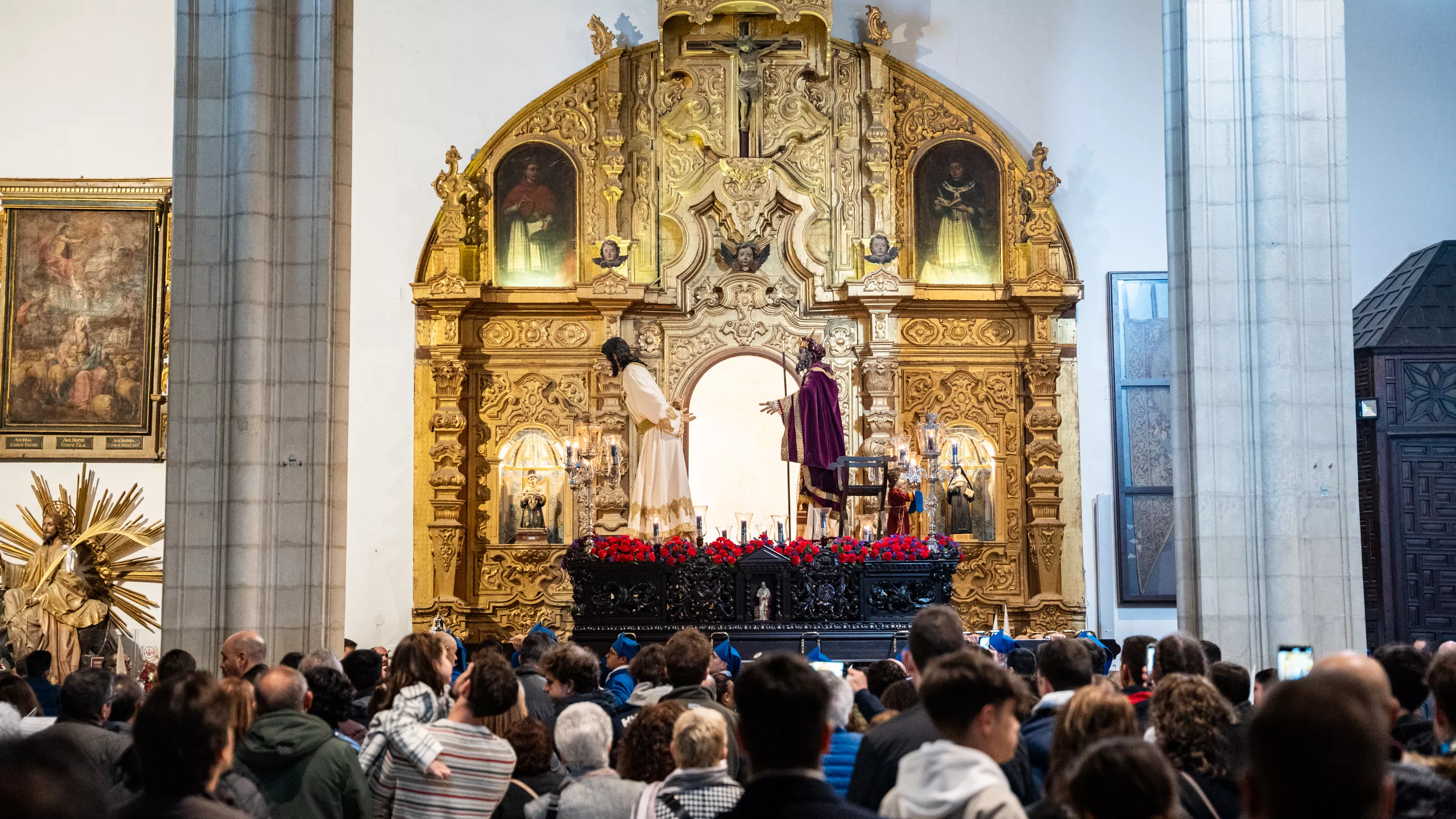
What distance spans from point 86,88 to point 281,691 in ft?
48.9

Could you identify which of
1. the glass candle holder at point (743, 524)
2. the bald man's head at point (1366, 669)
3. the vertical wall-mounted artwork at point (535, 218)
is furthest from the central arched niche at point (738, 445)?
the bald man's head at point (1366, 669)

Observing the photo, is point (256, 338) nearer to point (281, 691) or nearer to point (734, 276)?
point (281, 691)

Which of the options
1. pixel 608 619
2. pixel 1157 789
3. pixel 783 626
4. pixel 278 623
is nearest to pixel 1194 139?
pixel 783 626

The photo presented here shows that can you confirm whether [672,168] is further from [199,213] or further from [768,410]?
[199,213]

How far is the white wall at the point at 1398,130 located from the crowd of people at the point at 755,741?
12193 mm

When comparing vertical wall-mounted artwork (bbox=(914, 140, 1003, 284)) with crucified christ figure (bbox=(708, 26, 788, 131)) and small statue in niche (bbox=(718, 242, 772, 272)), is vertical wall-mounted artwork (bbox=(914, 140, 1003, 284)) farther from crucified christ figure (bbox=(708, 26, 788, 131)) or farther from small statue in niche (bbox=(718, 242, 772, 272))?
crucified christ figure (bbox=(708, 26, 788, 131))

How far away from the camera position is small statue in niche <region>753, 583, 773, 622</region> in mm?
13391

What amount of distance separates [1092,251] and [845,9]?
14.8 ft

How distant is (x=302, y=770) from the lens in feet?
16.2

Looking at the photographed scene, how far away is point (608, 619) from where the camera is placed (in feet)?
44.5

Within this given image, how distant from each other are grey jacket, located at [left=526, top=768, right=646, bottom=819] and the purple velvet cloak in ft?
35.1

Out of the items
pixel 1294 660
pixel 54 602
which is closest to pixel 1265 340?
pixel 1294 660

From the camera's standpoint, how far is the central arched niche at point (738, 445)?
1841 centimetres

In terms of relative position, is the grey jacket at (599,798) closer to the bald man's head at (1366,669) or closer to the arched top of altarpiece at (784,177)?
the bald man's head at (1366,669)
